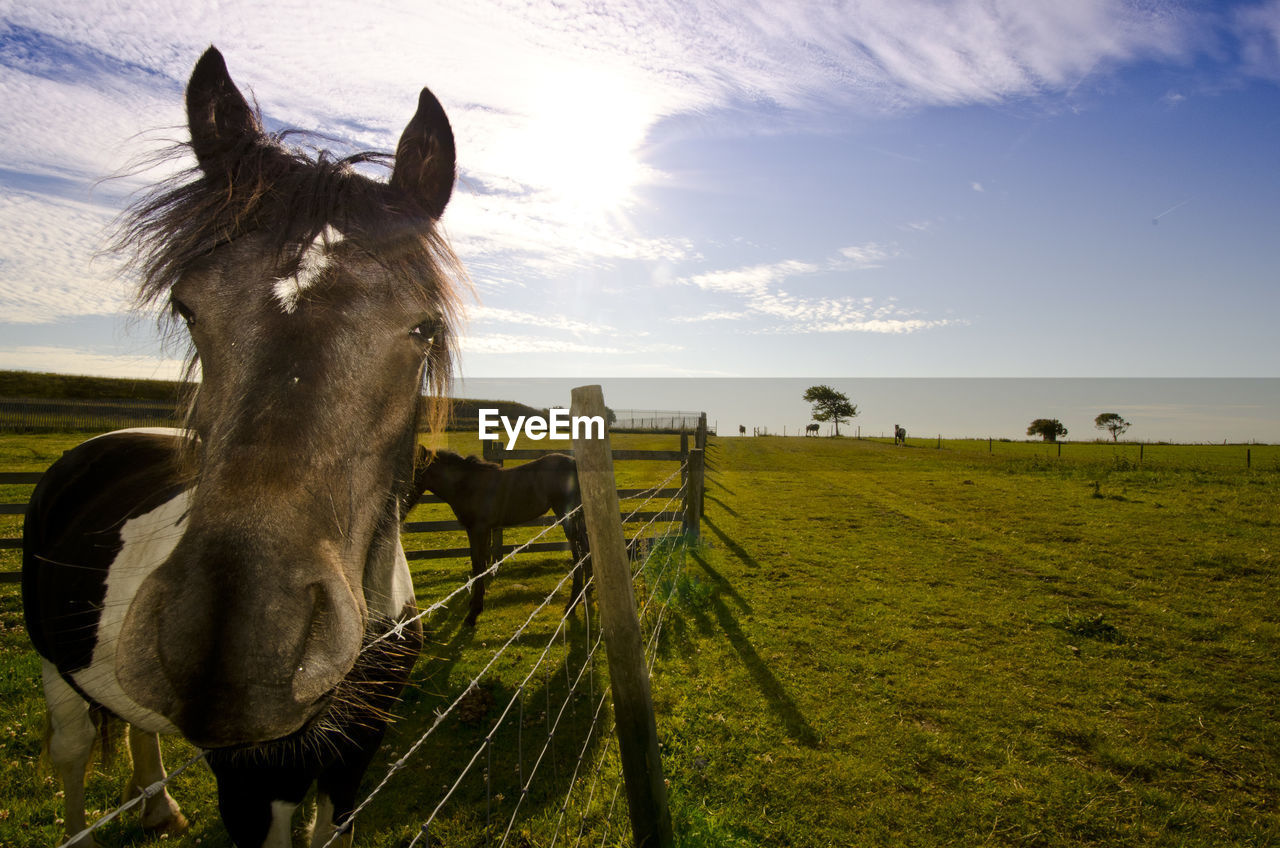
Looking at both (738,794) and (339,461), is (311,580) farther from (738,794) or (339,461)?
(738,794)

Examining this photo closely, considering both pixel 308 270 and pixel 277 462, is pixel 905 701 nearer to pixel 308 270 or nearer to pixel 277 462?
pixel 277 462

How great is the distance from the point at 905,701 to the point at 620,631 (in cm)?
391

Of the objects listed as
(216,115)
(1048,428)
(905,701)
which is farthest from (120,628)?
(1048,428)

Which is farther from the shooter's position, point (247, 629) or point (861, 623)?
point (861, 623)

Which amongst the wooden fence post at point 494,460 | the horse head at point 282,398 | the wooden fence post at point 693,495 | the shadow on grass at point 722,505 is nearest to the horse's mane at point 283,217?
the horse head at point 282,398

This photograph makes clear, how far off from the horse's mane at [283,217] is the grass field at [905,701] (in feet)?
5.49

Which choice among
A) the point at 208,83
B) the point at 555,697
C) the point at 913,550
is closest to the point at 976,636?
the point at 913,550

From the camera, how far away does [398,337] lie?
1671 mm

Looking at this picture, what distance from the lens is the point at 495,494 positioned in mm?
7406

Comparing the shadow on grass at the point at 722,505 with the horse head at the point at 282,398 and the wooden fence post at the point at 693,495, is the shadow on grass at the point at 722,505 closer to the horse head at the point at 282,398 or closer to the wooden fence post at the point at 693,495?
the wooden fence post at the point at 693,495

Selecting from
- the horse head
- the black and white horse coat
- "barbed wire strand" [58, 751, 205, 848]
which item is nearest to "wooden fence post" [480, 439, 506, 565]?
the black and white horse coat

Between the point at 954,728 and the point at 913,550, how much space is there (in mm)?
6135

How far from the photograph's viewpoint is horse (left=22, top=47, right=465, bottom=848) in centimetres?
106

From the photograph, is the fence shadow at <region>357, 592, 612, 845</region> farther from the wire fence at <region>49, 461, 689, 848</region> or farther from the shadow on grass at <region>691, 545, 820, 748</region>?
the shadow on grass at <region>691, 545, 820, 748</region>
